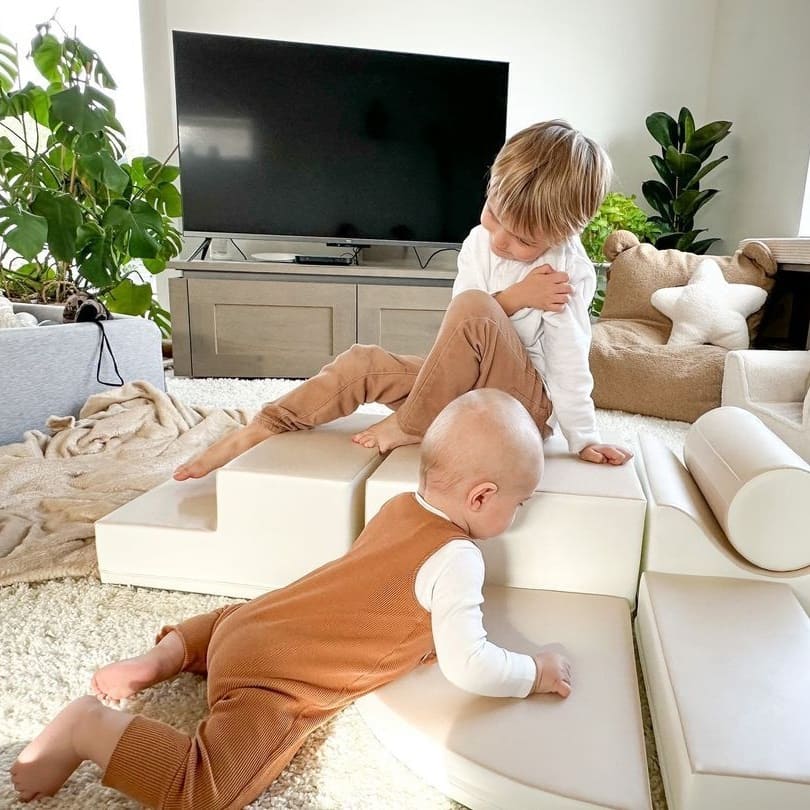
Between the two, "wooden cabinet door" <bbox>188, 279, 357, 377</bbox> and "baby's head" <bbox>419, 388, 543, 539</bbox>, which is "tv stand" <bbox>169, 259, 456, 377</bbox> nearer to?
"wooden cabinet door" <bbox>188, 279, 357, 377</bbox>

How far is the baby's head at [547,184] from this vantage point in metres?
1.08

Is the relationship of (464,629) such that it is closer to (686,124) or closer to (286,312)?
(286,312)

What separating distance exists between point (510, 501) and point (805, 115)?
2.90m

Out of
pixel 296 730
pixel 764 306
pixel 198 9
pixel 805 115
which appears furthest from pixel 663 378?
pixel 198 9

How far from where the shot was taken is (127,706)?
2.81 feet

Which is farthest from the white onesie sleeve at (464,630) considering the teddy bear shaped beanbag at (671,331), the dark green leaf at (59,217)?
the dark green leaf at (59,217)

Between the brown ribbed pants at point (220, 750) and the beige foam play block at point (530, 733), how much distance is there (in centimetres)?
12

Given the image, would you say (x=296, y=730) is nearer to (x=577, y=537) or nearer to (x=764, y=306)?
(x=577, y=537)

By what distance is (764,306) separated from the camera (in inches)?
102

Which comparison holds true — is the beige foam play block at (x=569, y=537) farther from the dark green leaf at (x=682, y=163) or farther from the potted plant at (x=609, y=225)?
the dark green leaf at (x=682, y=163)

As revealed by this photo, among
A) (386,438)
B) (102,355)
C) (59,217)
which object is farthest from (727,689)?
(59,217)

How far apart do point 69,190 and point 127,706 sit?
2.36 metres

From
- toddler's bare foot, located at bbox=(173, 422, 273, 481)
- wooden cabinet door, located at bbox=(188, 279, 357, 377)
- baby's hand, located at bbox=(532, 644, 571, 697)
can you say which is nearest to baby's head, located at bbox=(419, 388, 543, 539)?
baby's hand, located at bbox=(532, 644, 571, 697)

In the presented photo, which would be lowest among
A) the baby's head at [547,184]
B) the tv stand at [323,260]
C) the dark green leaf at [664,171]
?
the tv stand at [323,260]
